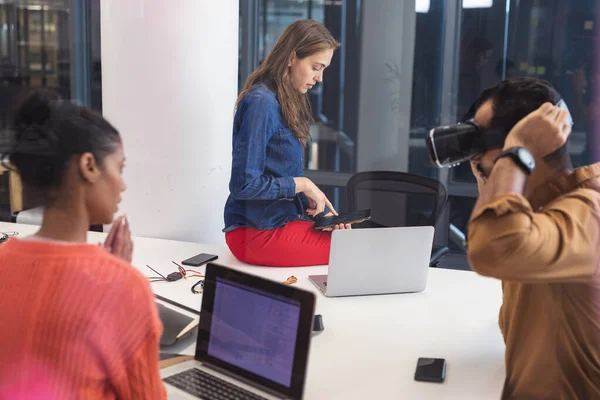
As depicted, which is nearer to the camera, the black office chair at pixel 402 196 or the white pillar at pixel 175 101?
the white pillar at pixel 175 101

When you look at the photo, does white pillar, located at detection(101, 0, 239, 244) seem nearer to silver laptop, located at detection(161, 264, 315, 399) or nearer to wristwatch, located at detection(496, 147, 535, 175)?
silver laptop, located at detection(161, 264, 315, 399)

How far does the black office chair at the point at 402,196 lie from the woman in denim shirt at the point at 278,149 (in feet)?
1.24

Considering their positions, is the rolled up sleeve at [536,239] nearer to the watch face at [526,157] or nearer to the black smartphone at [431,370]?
the watch face at [526,157]

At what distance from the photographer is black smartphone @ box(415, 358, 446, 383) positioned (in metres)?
1.37

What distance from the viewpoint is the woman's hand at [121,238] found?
1.19m

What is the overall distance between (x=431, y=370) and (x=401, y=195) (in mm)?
1646

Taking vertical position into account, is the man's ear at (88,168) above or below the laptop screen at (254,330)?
above

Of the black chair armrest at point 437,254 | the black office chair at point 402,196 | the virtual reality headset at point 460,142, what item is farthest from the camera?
the black office chair at point 402,196

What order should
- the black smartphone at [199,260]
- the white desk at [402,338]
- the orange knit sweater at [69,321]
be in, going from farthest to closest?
the black smartphone at [199,260] < the white desk at [402,338] < the orange knit sweater at [69,321]

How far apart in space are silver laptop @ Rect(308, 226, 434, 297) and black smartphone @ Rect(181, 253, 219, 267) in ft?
1.55

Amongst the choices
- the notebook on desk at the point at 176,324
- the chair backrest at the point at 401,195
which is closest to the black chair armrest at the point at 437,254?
the chair backrest at the point at 401,195

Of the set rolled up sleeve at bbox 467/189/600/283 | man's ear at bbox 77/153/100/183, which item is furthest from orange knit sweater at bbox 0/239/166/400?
rolled up sleeve at bbox 467/189/600/283

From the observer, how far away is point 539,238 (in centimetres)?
106

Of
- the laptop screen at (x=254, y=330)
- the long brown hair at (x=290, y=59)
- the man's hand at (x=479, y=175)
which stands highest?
the long brown hair at (x=290, y=59)
